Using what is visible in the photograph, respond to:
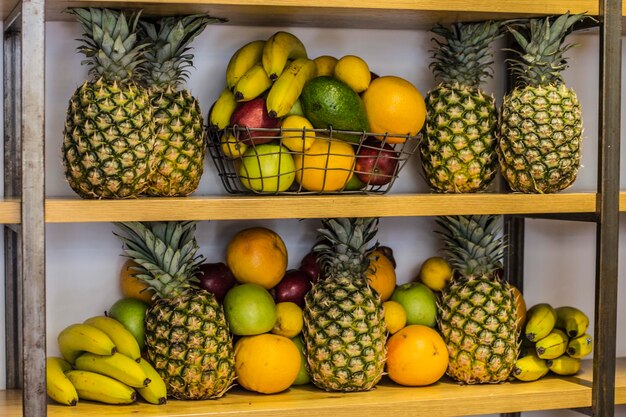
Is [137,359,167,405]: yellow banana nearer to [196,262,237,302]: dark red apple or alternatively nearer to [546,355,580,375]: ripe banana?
[196,262,237,302]: dark red apple

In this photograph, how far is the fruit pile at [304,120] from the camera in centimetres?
179

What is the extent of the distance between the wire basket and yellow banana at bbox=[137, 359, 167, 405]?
42 centimetres

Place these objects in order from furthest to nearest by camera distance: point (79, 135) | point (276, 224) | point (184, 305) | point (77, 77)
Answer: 1. point (276, 224)
2. point (77, 77)
3. point (184, 305)
4. point (79, 135)

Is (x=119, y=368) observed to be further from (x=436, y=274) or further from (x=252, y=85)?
(x=436, y=274)

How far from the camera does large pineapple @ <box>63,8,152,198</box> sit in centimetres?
162

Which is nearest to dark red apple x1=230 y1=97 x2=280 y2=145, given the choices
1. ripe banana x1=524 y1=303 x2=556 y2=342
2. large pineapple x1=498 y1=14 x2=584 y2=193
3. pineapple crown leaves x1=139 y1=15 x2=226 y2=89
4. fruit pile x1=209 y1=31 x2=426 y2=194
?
fruit pile x1=209 y1=31 x2=426 y2=194

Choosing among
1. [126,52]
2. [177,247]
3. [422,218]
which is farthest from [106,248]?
[422,218]

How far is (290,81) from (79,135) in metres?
0.44

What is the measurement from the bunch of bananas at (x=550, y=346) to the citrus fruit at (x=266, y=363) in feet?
1.71

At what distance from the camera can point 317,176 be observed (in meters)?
1.82

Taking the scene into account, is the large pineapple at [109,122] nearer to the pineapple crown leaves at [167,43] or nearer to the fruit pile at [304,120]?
the pineapple crown leaves at [167,43]

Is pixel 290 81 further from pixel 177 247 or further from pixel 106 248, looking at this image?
pixel 106 248

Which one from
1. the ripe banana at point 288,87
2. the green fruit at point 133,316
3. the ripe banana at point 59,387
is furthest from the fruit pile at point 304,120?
the ripe banana at point 59,387

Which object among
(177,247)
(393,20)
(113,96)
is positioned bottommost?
(177,247)
